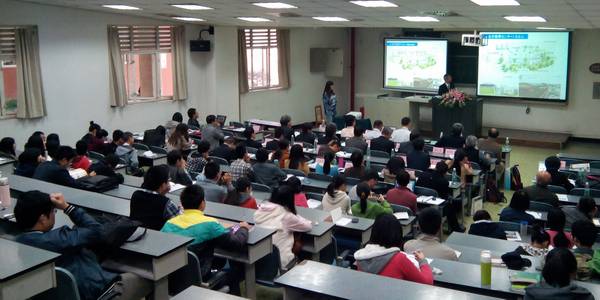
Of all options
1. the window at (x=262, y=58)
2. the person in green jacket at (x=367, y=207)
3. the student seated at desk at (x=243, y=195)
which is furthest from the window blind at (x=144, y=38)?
the person in green jacket at (x=367, y=207)

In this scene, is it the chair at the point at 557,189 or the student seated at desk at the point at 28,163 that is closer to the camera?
the student seated at desk at the point at 28,163

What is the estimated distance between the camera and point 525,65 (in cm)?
1393

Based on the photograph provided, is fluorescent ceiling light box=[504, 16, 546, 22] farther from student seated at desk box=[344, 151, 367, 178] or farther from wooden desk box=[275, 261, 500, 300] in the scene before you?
wooden desk box=[275, 261, 500, 300]

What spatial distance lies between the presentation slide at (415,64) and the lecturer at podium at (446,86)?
652 millimetres

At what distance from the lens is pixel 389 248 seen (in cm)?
411

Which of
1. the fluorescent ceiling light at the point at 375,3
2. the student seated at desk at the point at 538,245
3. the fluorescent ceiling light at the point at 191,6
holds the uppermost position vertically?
the fluorescent ceiling light at the point at 191,6

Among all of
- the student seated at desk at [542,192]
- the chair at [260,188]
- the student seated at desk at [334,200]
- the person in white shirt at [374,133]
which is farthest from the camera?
the person in white shirt at [374,133]

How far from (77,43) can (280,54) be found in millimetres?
5472

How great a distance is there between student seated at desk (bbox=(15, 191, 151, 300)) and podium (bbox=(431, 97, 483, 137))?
427 inches

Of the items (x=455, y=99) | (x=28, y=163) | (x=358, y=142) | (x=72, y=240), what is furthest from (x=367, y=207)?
(x=455, y=99)

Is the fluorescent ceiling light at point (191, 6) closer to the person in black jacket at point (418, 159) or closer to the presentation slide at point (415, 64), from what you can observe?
the person in black jacket at point (418, 159)

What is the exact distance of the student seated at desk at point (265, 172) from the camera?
23.7 feet

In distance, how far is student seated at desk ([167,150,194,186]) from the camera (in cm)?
694

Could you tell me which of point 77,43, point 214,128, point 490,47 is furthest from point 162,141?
point 490,47
